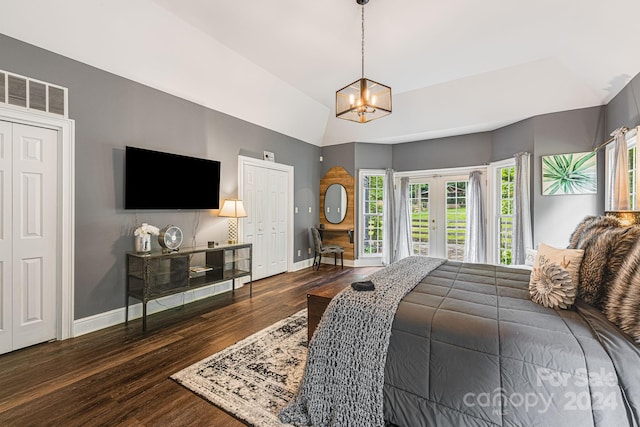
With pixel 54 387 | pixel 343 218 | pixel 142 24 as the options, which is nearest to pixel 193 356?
pixel 54 387

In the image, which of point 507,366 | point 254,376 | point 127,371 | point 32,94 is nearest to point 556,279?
point 507,366

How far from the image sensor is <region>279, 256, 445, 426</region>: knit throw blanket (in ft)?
5.08

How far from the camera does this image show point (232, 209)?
414 cm

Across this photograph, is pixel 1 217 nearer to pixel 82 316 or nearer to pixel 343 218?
pixel 82 316

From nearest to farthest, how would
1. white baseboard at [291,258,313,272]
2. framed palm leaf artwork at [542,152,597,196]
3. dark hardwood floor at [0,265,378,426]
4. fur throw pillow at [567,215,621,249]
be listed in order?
dark hardwood floor at [0,265,378,426]
fur throw pillow at [567,215,621,249]
framed palm leaf artwork at [542,152,597,196]
white baseboard at [291,258,313,272]

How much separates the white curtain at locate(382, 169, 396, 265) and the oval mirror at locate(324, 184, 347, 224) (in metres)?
0.92

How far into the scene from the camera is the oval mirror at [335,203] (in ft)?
20.7

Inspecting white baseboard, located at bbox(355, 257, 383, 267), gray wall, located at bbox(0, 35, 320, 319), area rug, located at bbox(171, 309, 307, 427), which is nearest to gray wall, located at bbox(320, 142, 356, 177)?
white baseboard, located at bbox(355, 257, 383, 267)

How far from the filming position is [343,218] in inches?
248

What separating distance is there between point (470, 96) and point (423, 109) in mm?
756

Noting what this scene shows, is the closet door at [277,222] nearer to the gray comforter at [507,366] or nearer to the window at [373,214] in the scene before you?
the window at [373,214]

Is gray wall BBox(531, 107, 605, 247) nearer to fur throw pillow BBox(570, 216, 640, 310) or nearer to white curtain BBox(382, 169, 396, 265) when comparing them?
white curtain BBox(382, 169, 396, 265)

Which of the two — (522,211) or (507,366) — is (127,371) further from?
(522,211)

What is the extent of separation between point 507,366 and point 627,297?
70 cm
